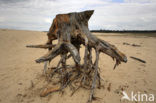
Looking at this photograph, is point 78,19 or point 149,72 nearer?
point 78,19

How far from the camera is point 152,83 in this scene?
3924mm

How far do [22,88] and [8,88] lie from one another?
460 millimetres

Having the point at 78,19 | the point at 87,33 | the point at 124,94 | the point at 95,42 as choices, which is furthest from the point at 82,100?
the point at 78,19

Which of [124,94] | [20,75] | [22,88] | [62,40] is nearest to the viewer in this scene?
[62,40]

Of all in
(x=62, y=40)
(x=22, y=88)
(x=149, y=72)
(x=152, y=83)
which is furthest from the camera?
(x=149, y=72)

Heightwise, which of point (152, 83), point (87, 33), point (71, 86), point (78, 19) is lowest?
point (152, 83)

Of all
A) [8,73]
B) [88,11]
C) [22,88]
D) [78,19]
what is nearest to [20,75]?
[8,73]

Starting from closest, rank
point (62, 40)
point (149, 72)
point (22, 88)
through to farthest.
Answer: point (62, 40) → point (22, 88) → point (149, 72)

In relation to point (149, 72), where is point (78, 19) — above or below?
above

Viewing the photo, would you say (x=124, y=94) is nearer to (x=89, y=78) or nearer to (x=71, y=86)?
(x=89, y=78)

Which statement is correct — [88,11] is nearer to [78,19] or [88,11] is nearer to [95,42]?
[78,19]

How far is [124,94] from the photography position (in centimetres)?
326

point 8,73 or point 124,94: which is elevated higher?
point 8,73

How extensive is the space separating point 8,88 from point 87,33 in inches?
120
